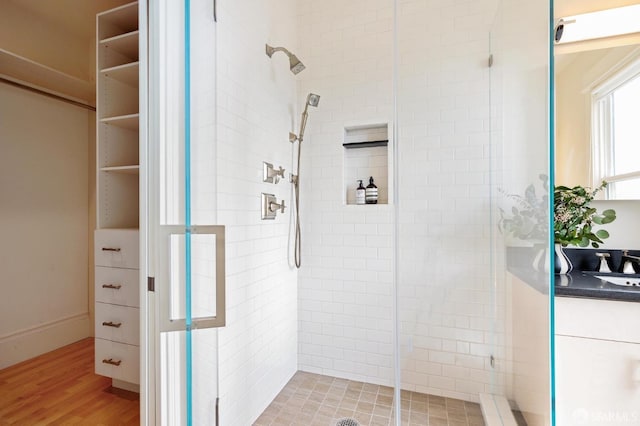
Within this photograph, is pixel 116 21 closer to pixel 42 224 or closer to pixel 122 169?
pixel 122 169

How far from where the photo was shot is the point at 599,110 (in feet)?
5.39

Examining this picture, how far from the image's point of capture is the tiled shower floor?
151 cm

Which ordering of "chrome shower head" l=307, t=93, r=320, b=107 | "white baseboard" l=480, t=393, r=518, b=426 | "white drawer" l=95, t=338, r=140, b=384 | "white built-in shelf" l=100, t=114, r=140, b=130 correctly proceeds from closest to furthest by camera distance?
"white baseboard" l=480, t=393, r=518, b=426
"white drawer" l=95, t=338, r=140, b=384
"white built-in shelf" l=100, t=114, r=140, b=130
"chrome shower head" l=307, t=93, r=320, b=107

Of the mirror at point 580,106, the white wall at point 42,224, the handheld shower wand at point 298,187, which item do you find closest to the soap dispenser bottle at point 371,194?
the handheld shower wand at point 298,187

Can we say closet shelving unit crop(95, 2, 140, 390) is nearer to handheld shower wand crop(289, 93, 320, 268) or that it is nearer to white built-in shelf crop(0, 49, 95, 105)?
white built-in shelf crop(0, 49, 95, 105)

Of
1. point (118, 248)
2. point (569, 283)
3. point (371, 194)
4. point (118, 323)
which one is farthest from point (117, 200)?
point (569, 283)

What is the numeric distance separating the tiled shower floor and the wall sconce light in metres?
2.03

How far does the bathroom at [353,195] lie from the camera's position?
45.8 inches

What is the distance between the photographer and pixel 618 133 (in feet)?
5.28

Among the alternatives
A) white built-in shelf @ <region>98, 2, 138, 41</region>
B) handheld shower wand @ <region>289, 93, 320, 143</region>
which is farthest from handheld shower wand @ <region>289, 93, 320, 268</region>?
white built-in shelf @ <region>98, 2, 138, 41</region>

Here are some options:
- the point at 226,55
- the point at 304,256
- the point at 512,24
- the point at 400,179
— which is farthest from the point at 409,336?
the point at 226,55

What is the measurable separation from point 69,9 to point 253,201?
2273 millimetres

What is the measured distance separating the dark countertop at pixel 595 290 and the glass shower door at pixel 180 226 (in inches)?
55.7

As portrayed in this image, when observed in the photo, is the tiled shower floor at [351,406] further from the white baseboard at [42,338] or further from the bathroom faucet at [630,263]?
the white baseboard at [42,338]
